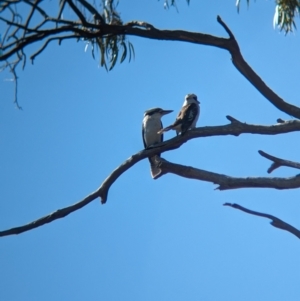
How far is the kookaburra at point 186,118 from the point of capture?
6491mm

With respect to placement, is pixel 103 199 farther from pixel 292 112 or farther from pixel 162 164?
pixel 292 112

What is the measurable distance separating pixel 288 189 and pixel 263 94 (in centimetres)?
58

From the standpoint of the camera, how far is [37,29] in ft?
15.4

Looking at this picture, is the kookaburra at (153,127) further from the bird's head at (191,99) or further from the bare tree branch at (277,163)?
the bare tree branch at (277,163)

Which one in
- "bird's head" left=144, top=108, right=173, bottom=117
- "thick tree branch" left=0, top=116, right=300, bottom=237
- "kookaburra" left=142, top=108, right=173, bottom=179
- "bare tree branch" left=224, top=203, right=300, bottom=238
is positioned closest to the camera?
"bare tree branch" left=224, top=203, right=300, bottom=238

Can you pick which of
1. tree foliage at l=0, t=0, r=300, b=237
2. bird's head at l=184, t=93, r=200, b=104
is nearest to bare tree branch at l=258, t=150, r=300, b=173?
tree foliage at l=0, t=0, r=300, b=237

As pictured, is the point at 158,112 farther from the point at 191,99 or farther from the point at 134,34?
the point at 134,34

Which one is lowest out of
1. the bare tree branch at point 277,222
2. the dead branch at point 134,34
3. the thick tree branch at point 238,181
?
the bare tree branch at point 277,222

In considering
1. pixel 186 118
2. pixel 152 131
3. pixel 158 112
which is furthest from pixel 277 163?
pixel 158 112

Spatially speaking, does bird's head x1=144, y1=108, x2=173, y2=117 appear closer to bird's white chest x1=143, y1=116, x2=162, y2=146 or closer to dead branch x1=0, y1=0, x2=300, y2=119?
bird's white chest x1=143, y1=116, x2=162, y2=146

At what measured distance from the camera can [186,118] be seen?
6613 mm

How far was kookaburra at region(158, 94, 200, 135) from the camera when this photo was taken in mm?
6491

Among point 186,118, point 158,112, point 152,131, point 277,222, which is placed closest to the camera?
point 277,222

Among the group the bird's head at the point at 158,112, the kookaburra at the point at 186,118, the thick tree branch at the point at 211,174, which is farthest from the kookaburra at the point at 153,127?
the thick tree branch at the point at 211,174
